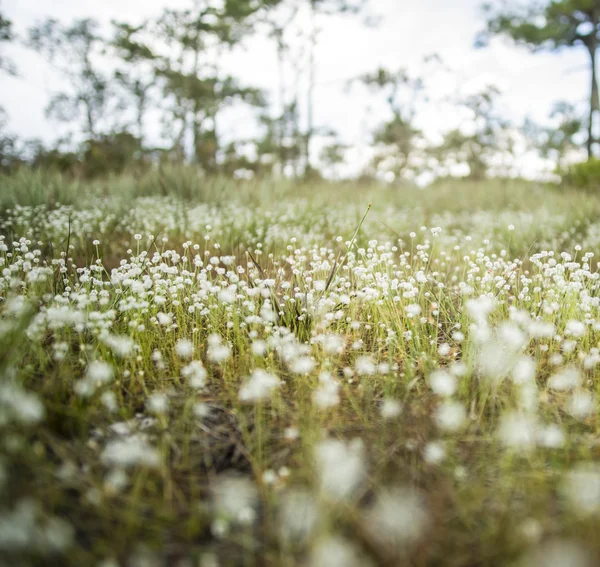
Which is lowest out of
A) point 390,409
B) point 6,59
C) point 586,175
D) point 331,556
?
point 331,556

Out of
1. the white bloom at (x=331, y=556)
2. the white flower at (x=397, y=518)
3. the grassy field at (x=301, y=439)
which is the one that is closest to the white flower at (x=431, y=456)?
the grassy field at (x=301, y=439)

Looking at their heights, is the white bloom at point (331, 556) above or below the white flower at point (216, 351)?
below

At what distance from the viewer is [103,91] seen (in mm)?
21703

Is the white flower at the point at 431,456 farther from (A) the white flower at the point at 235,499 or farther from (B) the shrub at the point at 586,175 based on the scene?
(B) the shrub at the point at 586,175

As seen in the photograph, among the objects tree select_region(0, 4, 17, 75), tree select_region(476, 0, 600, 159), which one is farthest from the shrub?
tree select_region(0, 4, 17, 75)

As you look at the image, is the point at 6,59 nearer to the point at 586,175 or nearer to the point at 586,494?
the point at 586,494

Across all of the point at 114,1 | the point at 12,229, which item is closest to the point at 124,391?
the point at 12,229

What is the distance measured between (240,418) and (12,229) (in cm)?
463

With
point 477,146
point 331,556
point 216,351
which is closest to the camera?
point 331,556

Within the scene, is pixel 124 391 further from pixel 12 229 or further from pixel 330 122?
pixel 330 122

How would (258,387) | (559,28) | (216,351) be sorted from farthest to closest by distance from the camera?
(559,28) → (216,351) → (258,387)

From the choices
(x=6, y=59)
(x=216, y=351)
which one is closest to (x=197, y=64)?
(x=6, y=59)

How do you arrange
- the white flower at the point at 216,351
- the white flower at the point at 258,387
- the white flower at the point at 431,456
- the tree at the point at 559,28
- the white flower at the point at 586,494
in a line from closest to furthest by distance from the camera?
the white flower at the point at 586,494 → the white flower at the point at 258,387 → the white flower at the point at 431,456 → the white flower at the point at 216,351 → the tree at the point at 559,28

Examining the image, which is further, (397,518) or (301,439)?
(301,439)
